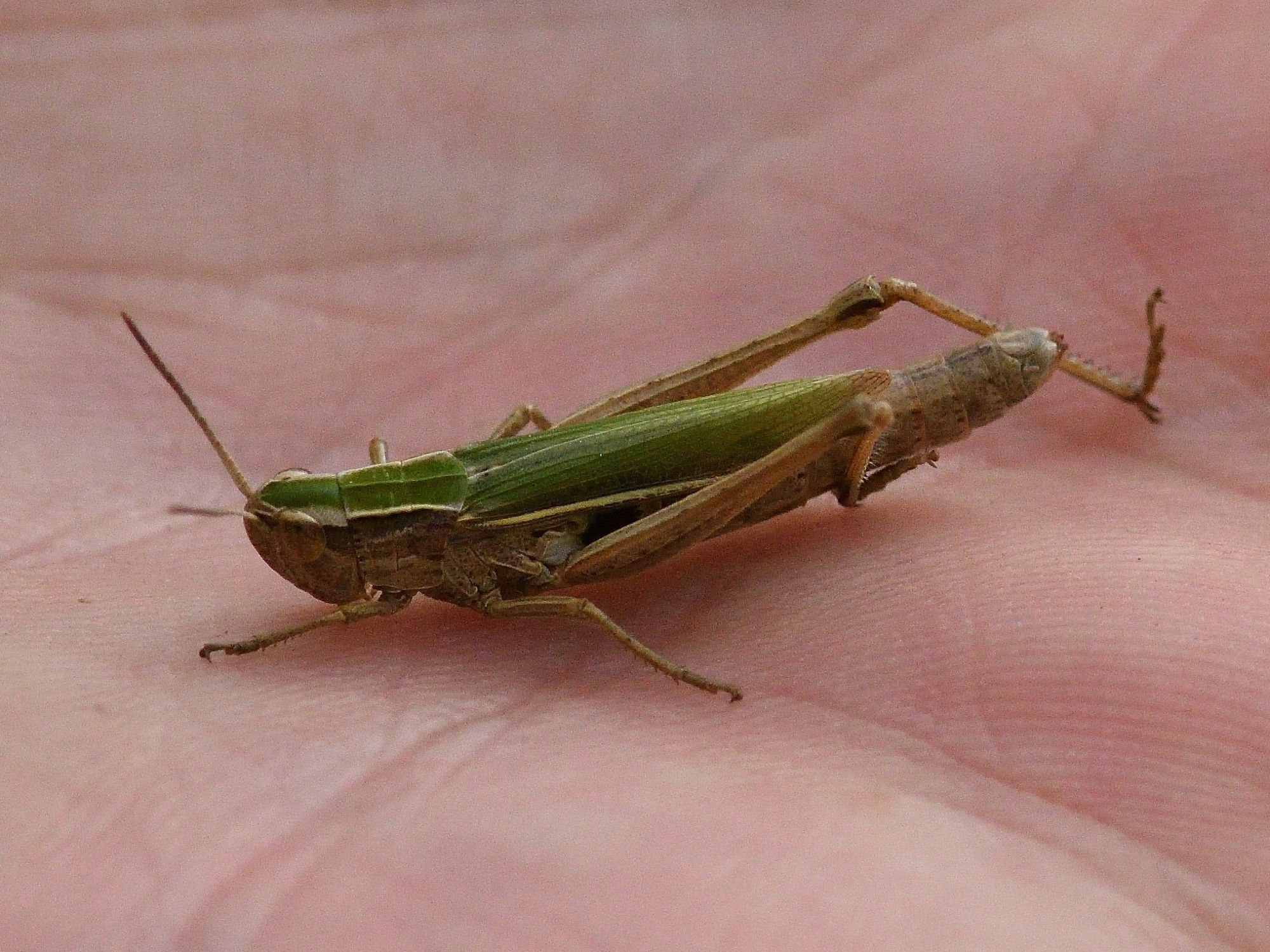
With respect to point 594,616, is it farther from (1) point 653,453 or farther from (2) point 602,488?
(1) point 653,453

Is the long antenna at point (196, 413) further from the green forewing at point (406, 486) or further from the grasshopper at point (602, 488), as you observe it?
the green forewing at point (406, 486)

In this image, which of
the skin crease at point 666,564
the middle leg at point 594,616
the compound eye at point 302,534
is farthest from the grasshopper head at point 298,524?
the middle leg at point 594,616

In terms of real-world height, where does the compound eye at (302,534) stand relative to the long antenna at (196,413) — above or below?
below

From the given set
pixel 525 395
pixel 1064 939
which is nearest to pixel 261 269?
pixel 525 395

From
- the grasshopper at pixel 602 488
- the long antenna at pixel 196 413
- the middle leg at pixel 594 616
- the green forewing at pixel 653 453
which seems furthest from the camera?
the green forewing at pixel 653 453

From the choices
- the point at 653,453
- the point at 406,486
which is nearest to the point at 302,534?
→ the point at 406,486

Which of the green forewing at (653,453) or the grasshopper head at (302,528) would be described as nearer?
the grasshopper head at (302,528)

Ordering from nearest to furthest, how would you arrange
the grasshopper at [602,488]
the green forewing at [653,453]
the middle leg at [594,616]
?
1. the middle leg at [594,616]
2. the grasshopper at [602,488]
3. the green forewing at [653,453]
